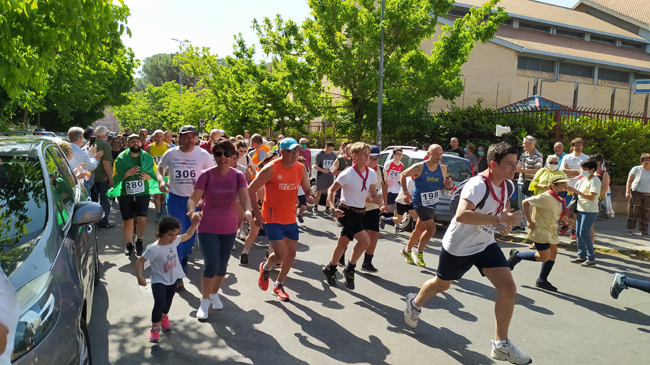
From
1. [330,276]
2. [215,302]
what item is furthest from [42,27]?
[330,276]

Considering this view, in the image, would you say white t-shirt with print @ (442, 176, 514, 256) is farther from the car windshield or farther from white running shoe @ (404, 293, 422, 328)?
the car windshield

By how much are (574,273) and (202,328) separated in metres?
5.60

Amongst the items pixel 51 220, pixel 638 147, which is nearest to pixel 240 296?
pixel 51 220

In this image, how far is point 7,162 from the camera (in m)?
4.07

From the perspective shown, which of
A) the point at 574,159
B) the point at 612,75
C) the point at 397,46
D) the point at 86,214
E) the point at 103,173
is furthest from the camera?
the point at 612,75

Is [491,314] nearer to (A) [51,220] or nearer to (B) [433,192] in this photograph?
(B) [433,192]

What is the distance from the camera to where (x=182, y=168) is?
6055 millimetres

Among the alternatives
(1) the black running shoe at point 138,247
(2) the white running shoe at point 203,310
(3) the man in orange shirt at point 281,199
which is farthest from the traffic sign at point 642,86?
(1) the black running shoe at point 138,247

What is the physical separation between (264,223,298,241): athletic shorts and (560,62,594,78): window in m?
29.2

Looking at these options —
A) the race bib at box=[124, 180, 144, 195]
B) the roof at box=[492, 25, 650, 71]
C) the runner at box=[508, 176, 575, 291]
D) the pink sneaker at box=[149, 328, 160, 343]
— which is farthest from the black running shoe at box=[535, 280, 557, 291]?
the roof at box=[492, 25, 650, 71]

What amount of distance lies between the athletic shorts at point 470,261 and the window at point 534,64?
1043 inches

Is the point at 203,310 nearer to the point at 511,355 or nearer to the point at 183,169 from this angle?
the point at 183,169

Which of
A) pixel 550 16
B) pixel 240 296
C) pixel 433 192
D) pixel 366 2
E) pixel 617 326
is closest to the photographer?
pixel 617 326

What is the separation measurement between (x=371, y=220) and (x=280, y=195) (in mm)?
1729
